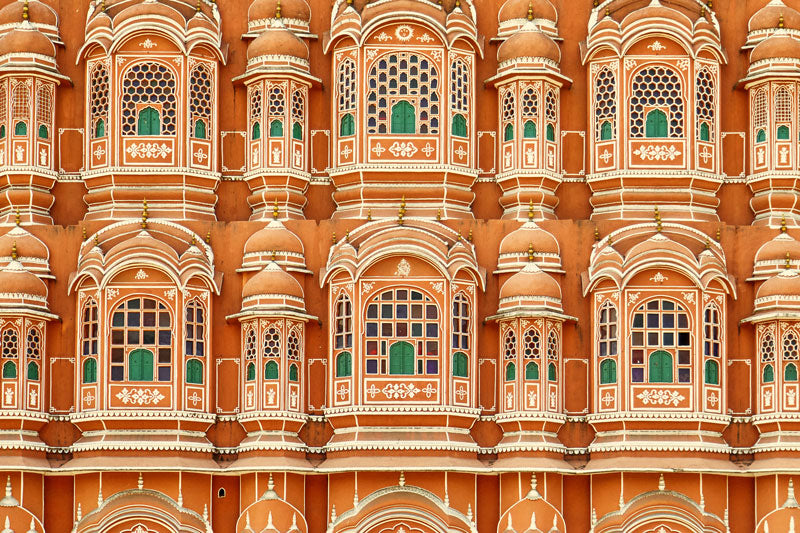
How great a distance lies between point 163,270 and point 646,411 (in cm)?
985

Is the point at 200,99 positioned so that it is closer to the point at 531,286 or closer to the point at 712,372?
the point at 531,286

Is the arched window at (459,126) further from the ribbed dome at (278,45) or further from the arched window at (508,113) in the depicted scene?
the ribbed dome at (278,45)

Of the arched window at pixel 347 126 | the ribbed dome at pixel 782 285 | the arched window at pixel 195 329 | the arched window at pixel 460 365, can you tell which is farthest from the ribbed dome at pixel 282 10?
the ribbed dome at pixel 782 285

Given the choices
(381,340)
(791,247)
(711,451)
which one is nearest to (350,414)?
(381,340)

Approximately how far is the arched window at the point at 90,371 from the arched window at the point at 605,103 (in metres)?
11.2

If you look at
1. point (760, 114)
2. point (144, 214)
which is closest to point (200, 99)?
point (144, 214)

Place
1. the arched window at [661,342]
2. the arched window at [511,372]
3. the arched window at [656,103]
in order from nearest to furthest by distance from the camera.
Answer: the arched window at [661,342] → the arched window at [511,372] → the arched window at [656,103]

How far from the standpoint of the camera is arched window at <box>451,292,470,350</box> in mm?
35625

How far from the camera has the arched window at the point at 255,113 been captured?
37125mm

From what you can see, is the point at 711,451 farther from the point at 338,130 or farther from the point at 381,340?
the point at 338,130

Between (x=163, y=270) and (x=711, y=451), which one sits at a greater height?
(x=163, y=270)

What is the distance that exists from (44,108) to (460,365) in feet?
33.5

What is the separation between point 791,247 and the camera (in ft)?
118

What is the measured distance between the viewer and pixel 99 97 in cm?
3728
